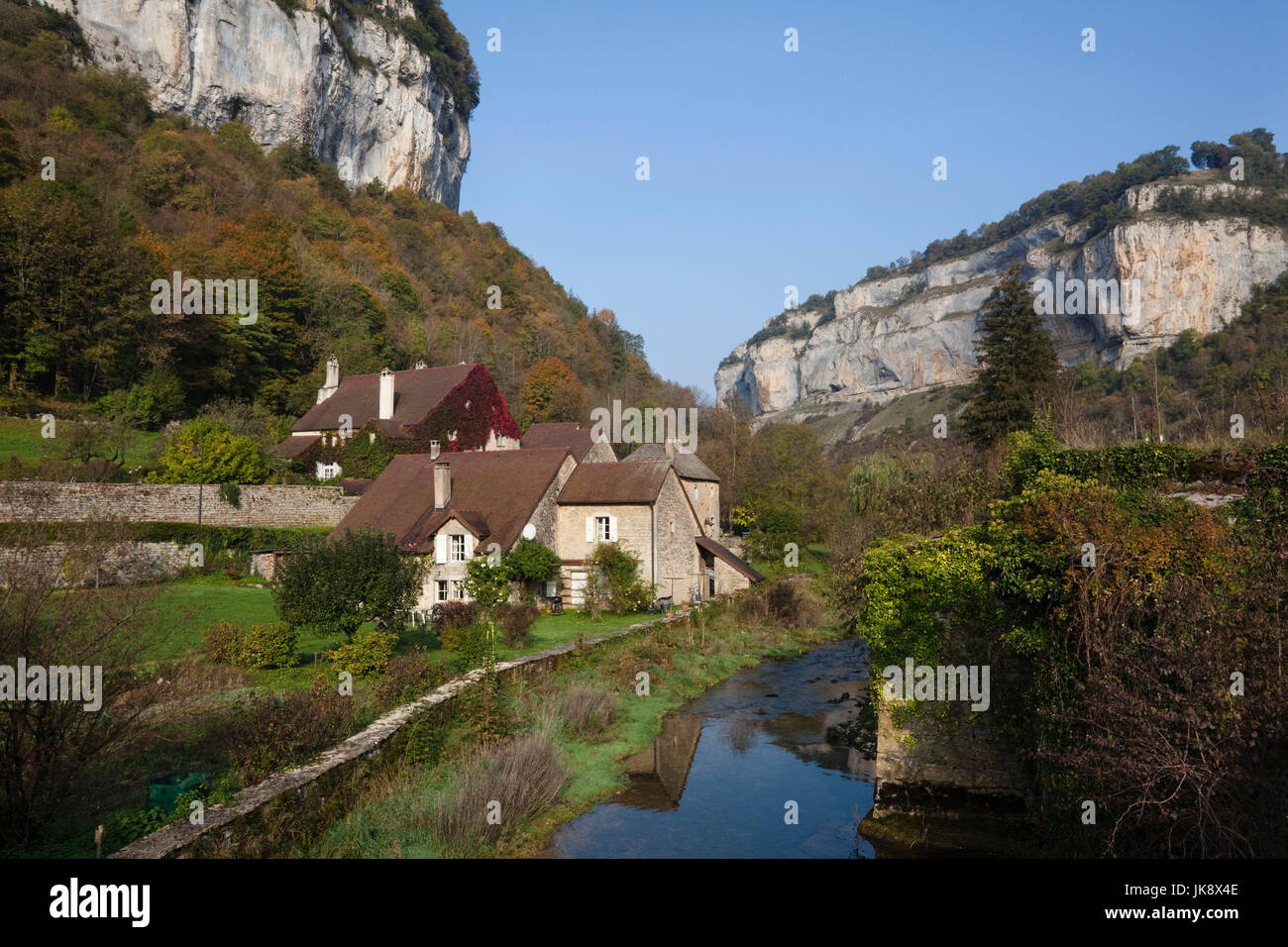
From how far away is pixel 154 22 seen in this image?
257ft

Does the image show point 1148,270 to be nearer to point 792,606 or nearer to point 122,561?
point 792,606

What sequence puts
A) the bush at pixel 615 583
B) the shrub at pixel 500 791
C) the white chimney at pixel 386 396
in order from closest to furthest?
the shrub at pixel 500 791
the bush at pixel 615 583
the white chimney at pixel 386 396

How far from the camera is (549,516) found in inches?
1220

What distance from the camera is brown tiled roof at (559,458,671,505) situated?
31.0 meters

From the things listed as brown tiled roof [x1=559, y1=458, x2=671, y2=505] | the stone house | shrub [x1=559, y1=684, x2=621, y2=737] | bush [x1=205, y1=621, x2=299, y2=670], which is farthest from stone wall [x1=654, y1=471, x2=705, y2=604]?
bush [x1=205, y1=621, x2=299, y2=670]

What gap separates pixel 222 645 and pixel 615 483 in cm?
1738

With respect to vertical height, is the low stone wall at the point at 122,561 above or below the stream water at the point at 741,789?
above

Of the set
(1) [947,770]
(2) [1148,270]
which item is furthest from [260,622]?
(2) [1148,270]

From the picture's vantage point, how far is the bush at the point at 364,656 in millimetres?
16172

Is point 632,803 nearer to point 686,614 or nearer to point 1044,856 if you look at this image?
point 1044,856

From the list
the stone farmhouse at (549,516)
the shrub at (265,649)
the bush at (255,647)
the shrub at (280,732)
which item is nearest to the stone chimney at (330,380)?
the stone farmhouse at (549,516)

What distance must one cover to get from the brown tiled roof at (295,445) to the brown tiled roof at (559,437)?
15.0m

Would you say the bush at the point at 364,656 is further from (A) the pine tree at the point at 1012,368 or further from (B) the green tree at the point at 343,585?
(A) the pine tree at the point at 1012,368
